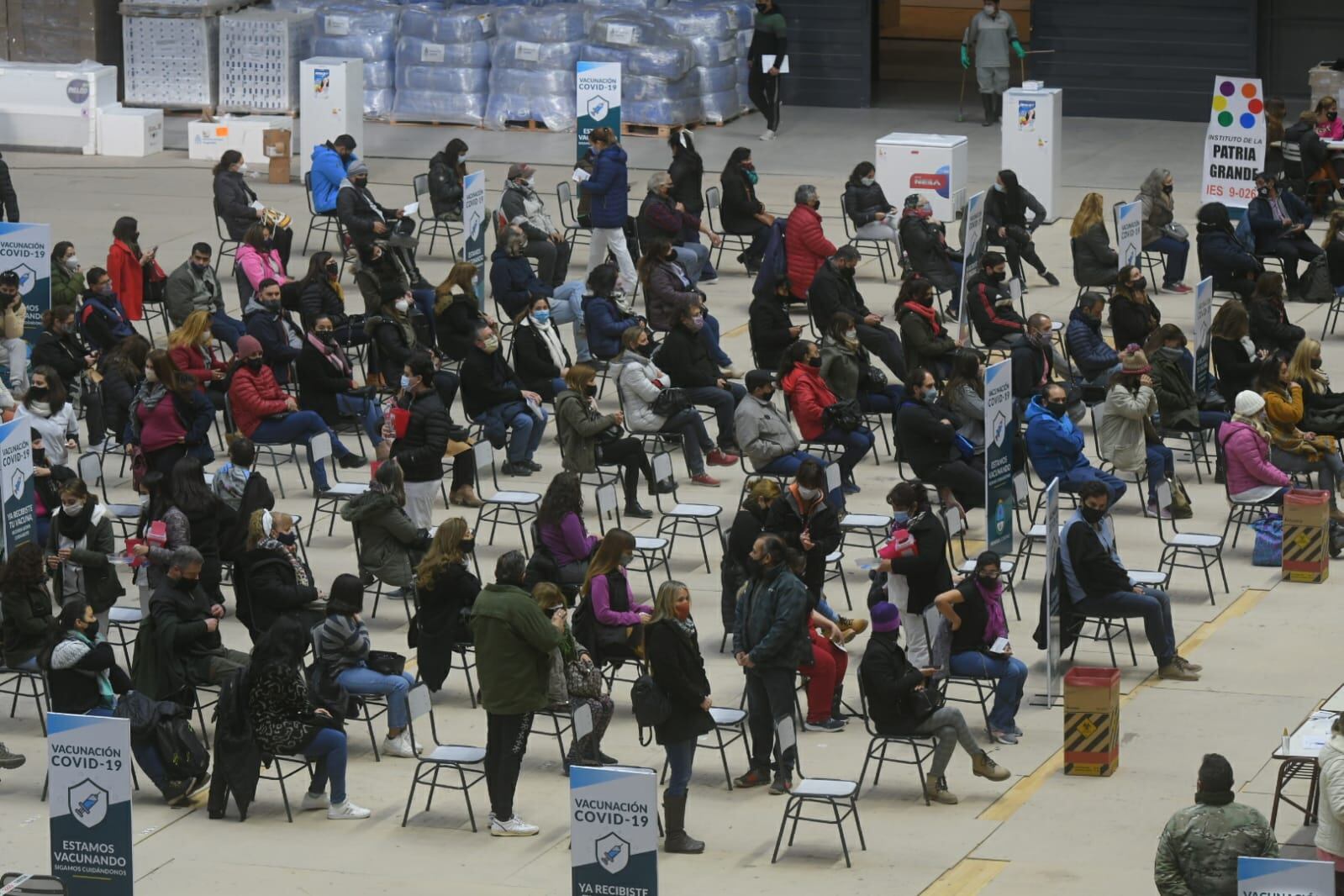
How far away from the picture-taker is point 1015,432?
17.9 metres

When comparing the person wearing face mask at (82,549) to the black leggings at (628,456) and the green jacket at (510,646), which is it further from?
the black leggings at (628,456)

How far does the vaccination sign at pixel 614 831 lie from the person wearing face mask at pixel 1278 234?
52.0 ft

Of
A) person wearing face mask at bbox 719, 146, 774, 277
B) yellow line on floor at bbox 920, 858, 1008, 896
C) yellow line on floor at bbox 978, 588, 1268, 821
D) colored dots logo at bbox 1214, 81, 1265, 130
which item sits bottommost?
yellow line on floor at bbox 920, 858, 1008, 896

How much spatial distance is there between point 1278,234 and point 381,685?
13824 millimetres

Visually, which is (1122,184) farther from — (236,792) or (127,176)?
(236,792)

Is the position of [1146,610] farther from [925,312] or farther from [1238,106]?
[1238,106]

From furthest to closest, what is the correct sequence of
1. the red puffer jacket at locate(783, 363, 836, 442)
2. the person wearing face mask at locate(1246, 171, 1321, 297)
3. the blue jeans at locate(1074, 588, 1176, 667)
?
the person wearing face mask at locate(1246, 171, 1321, 297) < the red puffer jacket at locate(783, 363, 836, 442) < the blue jeans at locate(1074, 588, 1176, 667)

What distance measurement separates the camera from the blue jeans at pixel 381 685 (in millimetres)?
14891

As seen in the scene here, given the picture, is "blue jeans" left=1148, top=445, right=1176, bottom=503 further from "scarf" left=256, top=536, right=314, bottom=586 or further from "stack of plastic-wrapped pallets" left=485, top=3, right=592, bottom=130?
"stack of plastic-wrapped pallets" left=485, top=3, right=592, bottom=130

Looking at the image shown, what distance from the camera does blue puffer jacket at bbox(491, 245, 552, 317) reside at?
2262cm

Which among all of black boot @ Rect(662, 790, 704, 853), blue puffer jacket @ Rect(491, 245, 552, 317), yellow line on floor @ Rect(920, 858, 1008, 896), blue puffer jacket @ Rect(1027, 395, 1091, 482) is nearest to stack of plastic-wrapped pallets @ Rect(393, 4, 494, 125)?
blue puffer jacket @ Rect(491, 245, 552, 317)

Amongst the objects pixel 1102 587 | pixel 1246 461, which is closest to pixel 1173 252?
pixel 1246 461

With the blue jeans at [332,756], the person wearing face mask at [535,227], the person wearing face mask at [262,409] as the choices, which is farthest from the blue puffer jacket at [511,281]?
the blue jeans at [332,756]

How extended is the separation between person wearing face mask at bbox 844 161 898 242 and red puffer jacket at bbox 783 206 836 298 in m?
2.11
